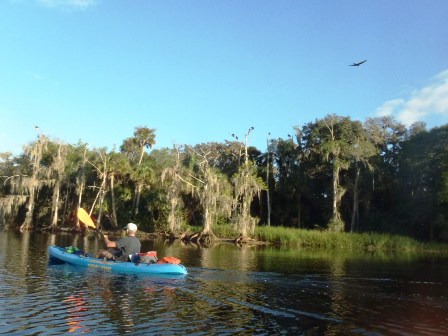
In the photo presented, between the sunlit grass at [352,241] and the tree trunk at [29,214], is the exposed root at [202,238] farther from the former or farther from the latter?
the tree trunk at [29,214]

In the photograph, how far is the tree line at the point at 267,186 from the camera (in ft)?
132

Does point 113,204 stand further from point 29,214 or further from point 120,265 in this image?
point 120,265

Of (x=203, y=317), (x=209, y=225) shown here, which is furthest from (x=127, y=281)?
(x=209, y=225)

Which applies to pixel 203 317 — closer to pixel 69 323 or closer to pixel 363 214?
pixel 69 323

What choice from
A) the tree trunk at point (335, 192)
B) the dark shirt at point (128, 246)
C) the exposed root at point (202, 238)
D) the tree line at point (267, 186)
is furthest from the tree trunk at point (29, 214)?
the dark shirt at point (128, 246)

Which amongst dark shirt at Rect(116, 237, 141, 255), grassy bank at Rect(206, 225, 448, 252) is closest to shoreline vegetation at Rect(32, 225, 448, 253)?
grassy bank at Rect(206, 225, 448, 252)

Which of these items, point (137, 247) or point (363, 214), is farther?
point (363, 214)

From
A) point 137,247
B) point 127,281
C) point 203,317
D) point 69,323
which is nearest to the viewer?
point 69,323

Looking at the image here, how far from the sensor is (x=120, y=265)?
631 inches

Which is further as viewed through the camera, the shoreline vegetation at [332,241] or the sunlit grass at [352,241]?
the sunlit grass at [352,241]

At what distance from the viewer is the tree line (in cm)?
4025

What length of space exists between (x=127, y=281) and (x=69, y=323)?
5.32 metres

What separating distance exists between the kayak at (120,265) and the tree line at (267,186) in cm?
2131

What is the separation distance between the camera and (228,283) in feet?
47.8
